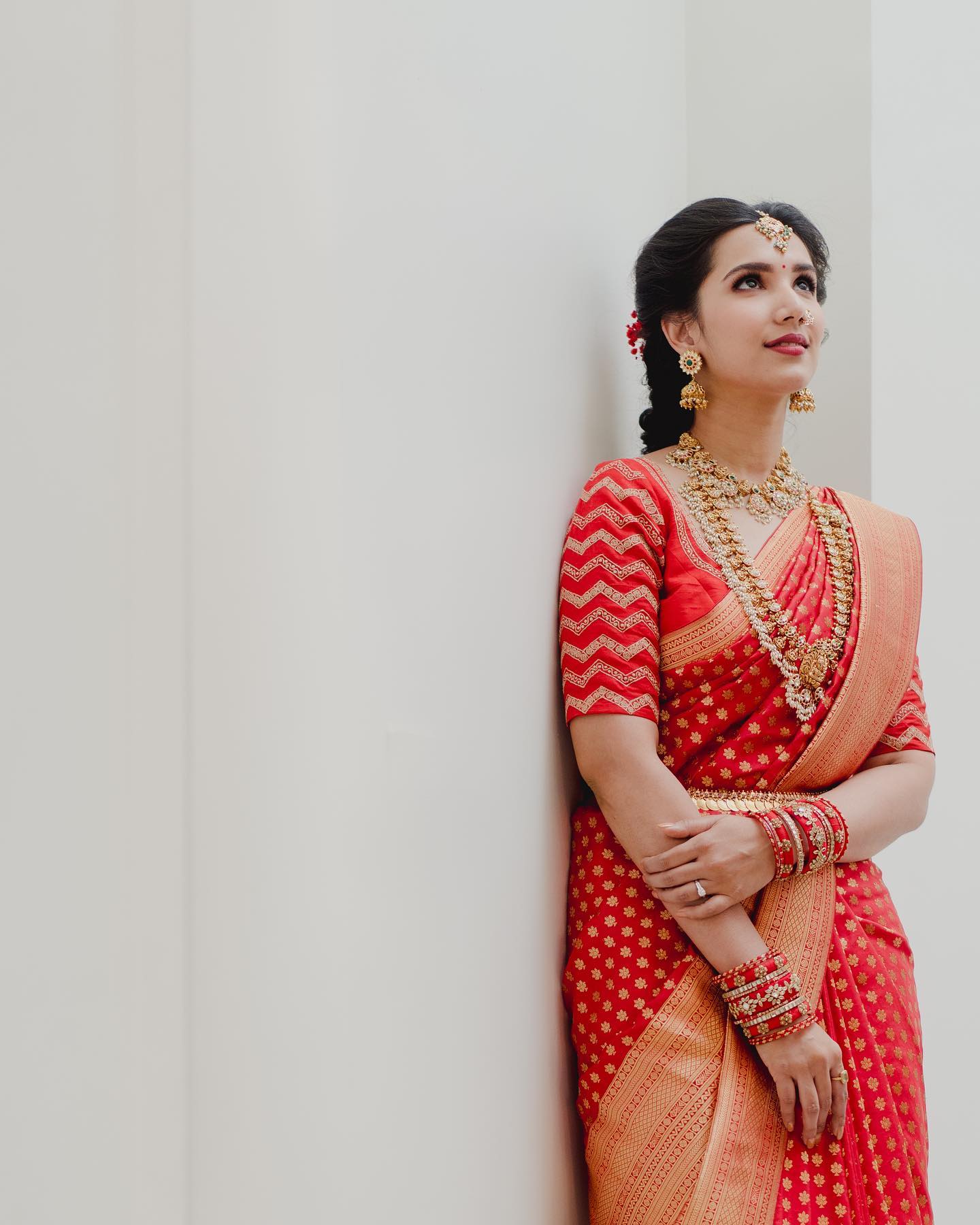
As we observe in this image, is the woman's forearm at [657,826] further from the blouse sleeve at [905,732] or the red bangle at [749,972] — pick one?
the blouse sleeve at [905,732]

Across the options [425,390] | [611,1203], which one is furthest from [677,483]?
[611,1203]

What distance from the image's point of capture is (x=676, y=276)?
188cm

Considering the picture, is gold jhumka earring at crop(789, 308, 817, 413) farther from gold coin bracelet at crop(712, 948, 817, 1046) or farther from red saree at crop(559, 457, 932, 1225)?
gold coin bracelet at crop(712, 948, 817, 1046)

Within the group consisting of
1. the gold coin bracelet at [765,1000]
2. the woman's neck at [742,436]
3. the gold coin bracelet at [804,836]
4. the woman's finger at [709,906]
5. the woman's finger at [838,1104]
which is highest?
the woman's neck at [742,436]

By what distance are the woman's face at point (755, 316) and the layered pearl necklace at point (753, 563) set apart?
11 centimetres

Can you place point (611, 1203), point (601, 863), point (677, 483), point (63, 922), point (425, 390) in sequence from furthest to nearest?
1. point (677, 483)
2. point (601, 863)
3. point (611, 1203)
4. point (425, 390)
5. point (63, 922)

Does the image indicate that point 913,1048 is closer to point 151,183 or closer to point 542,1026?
point 542,1026

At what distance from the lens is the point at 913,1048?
1.60m

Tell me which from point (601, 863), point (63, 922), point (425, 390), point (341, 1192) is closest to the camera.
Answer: point (63, 922)

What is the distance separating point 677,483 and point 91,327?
1005 millimetres

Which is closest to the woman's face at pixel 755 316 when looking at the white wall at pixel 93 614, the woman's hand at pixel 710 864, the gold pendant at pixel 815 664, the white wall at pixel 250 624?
the gold pendant at pixel 815 664

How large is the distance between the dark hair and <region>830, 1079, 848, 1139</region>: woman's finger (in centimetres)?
93

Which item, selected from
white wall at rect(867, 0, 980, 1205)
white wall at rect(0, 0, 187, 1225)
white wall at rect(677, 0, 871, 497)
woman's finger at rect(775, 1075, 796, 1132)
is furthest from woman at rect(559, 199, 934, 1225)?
white wall at rect(0, 0, 187, 1225)

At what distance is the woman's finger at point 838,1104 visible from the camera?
1489mm
